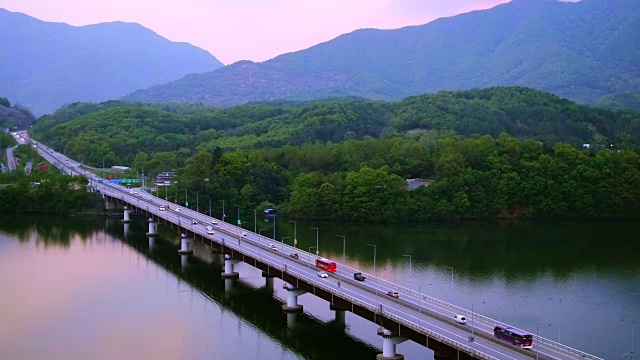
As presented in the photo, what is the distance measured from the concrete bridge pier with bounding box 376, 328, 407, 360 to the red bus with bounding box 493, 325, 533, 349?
3.97m

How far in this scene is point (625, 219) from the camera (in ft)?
223

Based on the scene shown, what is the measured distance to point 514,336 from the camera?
85.1ft

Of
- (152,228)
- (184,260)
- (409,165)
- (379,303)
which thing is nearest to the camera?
(379,303)

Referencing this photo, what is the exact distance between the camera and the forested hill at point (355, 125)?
106 meters

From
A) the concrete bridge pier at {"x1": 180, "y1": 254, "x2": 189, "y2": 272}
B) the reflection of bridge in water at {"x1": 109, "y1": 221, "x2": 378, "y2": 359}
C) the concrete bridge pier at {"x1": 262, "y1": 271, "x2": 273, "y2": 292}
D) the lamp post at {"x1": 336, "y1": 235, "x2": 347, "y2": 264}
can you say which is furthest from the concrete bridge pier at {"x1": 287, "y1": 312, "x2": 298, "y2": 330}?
the concrete bridge pier at {"x1": 180, "y1": 254, "x2": 189, "y2": 272}

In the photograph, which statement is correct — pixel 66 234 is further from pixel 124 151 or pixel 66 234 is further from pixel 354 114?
pixel 354 114

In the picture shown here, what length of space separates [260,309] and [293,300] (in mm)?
2206

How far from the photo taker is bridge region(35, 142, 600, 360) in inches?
1017

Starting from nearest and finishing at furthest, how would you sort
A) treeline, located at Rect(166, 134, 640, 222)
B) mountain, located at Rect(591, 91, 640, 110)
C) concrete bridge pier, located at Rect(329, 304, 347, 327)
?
concrete bridge pier, located at Rect(329, 304, 347, 327) < treeline, located at Rect(166, 134, 640, 222) < mountain, located at Rect(591, 91, 640, 110)

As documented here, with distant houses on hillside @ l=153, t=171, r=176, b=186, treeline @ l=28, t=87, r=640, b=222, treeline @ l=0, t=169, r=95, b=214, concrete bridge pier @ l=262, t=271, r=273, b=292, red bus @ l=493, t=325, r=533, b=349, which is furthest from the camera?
distant houses on hillside @ l=153, t=171, r=176, b=186

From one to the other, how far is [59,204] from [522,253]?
43.5 meters

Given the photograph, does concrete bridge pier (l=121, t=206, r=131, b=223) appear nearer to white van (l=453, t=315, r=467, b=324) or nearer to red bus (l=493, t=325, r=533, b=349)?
white van (l=453, t=315, r=467, b=324)

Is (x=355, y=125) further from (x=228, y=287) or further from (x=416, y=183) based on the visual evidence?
(x=228, y=287)

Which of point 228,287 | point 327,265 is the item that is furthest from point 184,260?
point 327,265
